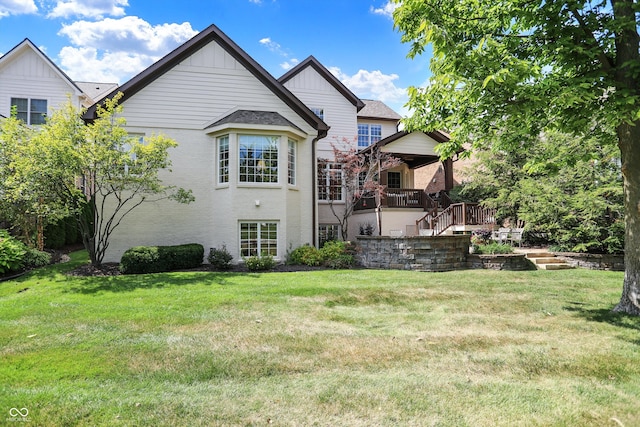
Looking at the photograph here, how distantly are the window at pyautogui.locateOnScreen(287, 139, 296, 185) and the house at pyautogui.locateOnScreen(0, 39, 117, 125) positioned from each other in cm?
1213

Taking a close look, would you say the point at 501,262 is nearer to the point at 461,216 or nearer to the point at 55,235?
the point at 461,216

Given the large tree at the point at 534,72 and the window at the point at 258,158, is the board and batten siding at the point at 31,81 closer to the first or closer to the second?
the window at the point at 258,158

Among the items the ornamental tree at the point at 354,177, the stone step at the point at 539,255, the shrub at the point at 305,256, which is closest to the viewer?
the shrub at the point at 305,256

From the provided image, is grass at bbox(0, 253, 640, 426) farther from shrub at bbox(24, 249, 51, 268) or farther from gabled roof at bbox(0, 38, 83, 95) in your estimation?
gabled roof at bbox(0, 38, 83, 95)

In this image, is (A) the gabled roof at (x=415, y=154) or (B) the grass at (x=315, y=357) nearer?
(B) the grass at (x=315, y=357)

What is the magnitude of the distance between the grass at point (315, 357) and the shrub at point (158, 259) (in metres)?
2.39

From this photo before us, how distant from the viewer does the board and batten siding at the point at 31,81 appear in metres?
18.5

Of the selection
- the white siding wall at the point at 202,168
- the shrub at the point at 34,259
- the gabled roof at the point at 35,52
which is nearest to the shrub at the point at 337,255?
the white siding wall at the point at 202,168

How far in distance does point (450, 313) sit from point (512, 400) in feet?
11.1

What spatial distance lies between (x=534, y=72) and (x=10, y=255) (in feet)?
41.5

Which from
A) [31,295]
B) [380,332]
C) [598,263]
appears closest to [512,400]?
[380,332]

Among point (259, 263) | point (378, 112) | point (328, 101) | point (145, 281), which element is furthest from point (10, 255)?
point (378, 112)

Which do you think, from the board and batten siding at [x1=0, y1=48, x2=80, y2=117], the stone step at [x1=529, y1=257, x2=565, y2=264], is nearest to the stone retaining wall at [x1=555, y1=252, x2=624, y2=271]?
the stone step at [x1=529, y1=257, x2=565, y2=264]

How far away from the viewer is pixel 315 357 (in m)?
4.51
